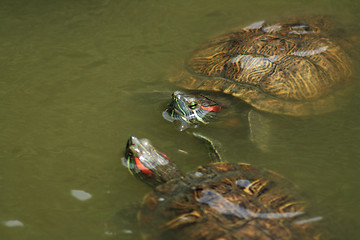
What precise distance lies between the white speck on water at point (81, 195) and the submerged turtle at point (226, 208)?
0.64 m

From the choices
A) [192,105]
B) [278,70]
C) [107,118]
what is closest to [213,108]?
[192,105]

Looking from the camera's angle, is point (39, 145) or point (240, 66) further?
point (240, 66)

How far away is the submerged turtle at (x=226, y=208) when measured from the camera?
2.62 meters

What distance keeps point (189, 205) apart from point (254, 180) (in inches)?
23.4

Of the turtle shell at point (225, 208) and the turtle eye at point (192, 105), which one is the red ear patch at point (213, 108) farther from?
the turtle shell at point (225, 208)

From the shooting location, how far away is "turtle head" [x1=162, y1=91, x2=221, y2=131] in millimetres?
4309

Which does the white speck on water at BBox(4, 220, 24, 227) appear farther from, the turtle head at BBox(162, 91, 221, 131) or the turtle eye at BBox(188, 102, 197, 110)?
the turtle eye at BBox(188, 102, 197, 110)

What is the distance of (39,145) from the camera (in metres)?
4.03

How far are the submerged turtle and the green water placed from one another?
0.27 meters

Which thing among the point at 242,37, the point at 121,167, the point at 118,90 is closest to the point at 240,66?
the point at 242,37

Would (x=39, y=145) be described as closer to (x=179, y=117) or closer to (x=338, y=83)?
(x=179, y=117)

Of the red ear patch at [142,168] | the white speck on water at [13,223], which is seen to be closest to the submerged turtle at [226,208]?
the red ear patch at [142,168]

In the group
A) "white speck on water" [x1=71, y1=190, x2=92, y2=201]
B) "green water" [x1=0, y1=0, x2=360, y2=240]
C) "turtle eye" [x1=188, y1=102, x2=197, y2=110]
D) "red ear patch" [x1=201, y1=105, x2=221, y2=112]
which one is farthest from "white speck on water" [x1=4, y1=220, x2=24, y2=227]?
"red ear patch" [x1=201, y1=105, x2=221, y2=112]

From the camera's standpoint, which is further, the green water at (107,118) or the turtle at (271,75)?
the turtle at (271,75)
